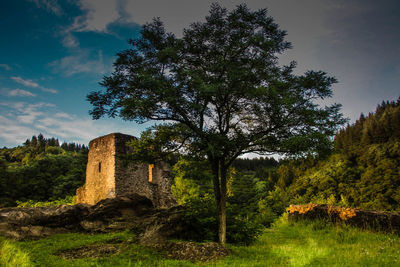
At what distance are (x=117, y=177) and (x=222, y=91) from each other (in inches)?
405

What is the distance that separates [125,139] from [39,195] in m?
26.8

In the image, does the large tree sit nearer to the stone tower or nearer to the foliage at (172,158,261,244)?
the foliage at (172,158,261,244)

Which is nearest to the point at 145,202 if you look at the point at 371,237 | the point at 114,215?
the point at 114,215

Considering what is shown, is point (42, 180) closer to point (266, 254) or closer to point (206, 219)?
point (206, 219)

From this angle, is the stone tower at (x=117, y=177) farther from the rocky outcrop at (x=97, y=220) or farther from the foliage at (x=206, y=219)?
the foliage at (x=206, y=219)

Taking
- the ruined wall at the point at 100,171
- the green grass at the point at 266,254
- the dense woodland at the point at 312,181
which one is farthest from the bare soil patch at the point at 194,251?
the dense woodland at the point at 312,181

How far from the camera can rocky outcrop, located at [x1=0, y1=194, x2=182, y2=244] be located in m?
8.90

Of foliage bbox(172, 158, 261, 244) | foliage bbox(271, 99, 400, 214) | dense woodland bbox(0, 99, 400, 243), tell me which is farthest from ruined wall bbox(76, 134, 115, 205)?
foliage bbox(271, 99, 400, 214)

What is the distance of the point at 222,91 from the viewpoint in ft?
27.4

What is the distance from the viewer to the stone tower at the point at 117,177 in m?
15.6

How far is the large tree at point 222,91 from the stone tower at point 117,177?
7488 millimetres

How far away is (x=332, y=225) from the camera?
10031mm

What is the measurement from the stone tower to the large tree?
7488 millimetres

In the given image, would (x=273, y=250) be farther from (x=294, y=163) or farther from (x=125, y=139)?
(x=125, y=139)
